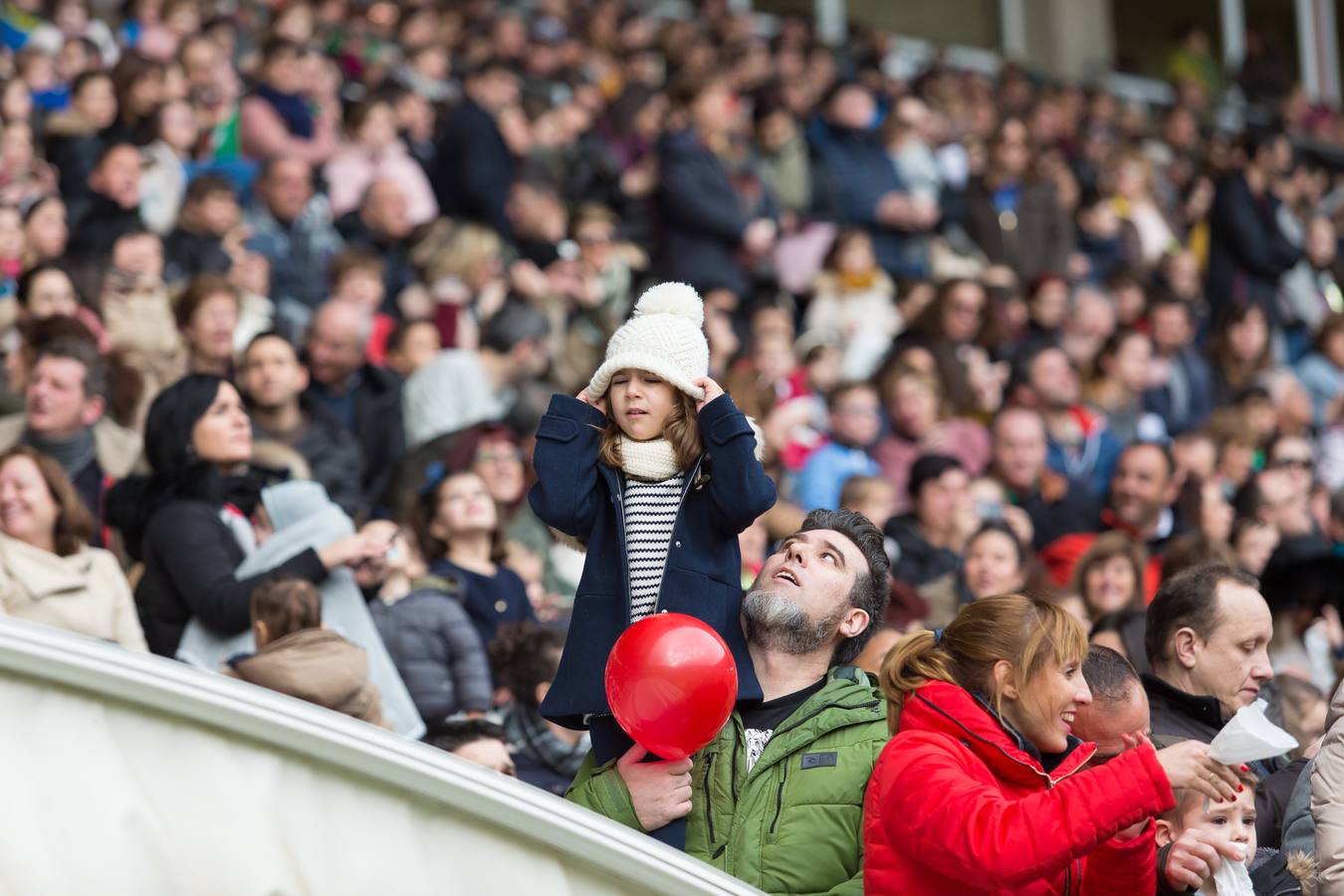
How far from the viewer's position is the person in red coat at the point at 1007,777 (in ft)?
11.4

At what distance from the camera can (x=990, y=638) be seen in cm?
393

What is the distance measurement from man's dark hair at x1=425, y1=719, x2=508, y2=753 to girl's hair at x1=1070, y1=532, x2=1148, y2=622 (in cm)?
253

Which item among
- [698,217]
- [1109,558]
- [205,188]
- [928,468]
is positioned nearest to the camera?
[1109,558]

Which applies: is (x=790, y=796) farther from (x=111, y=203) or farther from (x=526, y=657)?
(x=111, y=203)

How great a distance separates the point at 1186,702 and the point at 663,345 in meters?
1.59

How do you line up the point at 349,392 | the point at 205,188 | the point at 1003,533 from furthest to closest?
the point at 205,188, the point at 349,392, the point at 1003,533

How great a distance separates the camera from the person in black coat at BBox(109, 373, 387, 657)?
582 cm

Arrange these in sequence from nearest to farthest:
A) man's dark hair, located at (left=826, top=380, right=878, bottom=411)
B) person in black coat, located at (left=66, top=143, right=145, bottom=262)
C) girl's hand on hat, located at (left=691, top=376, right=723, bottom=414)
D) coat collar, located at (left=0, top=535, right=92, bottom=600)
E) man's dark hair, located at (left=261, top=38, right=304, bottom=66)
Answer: girl's hand on hat, located at (left=691, top=376, right=723, bottom=414) → coat collar, located at (left=0, top=535, right=92, bottom=600) → person in black coat, located at (left=66, top=143, right=145, bottom=262) → man's dark hair, located at (left=826, top=380, right=878, bottom=411) → man's dark hair, located at (left=261, top=38, right=304, bottom=66)

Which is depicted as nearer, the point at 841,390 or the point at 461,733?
the point at 461,733

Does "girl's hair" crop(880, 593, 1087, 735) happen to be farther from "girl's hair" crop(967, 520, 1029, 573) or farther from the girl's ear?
"girl's hair" crop(967, 520, 1029, 573)

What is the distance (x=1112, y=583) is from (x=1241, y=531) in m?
1.14

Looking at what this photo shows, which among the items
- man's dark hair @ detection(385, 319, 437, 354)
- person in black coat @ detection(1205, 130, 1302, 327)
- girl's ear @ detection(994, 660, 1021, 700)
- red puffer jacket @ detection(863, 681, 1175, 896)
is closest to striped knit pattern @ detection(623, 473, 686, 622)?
red puffer jacket @ detection(863, 681, 1175, 896)

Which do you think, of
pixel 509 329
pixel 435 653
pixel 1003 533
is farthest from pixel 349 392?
pixel 1003 533

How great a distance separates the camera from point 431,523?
7027mm
